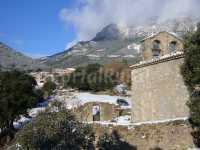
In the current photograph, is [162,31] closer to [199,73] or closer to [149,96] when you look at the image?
[149,96]

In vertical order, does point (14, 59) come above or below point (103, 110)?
above

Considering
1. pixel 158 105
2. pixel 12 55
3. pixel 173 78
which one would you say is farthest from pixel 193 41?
pixel 12 55

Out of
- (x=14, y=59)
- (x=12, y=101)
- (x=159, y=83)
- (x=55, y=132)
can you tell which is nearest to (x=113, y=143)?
(x=55, y=132)

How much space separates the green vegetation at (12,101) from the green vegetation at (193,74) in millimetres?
25097

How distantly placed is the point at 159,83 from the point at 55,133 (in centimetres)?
1128

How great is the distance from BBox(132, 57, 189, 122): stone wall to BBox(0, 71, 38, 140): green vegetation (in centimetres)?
1563

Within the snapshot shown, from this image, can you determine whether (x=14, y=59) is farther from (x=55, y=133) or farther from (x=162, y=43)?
(x=55, y=133)

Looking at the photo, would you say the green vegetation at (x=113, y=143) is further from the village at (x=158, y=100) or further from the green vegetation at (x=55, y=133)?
the green vegetation at (x=55, y=133)

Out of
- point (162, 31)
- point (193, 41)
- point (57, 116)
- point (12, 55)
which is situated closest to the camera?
point (57, 116)

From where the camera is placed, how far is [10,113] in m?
40.2

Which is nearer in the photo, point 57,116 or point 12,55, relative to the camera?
point 57,116

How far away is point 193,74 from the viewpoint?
1855cm

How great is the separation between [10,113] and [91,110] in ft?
28.6

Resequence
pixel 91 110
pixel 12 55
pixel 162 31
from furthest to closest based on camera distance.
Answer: pixel 12 55
pixel 91 110
pixel 162 31
